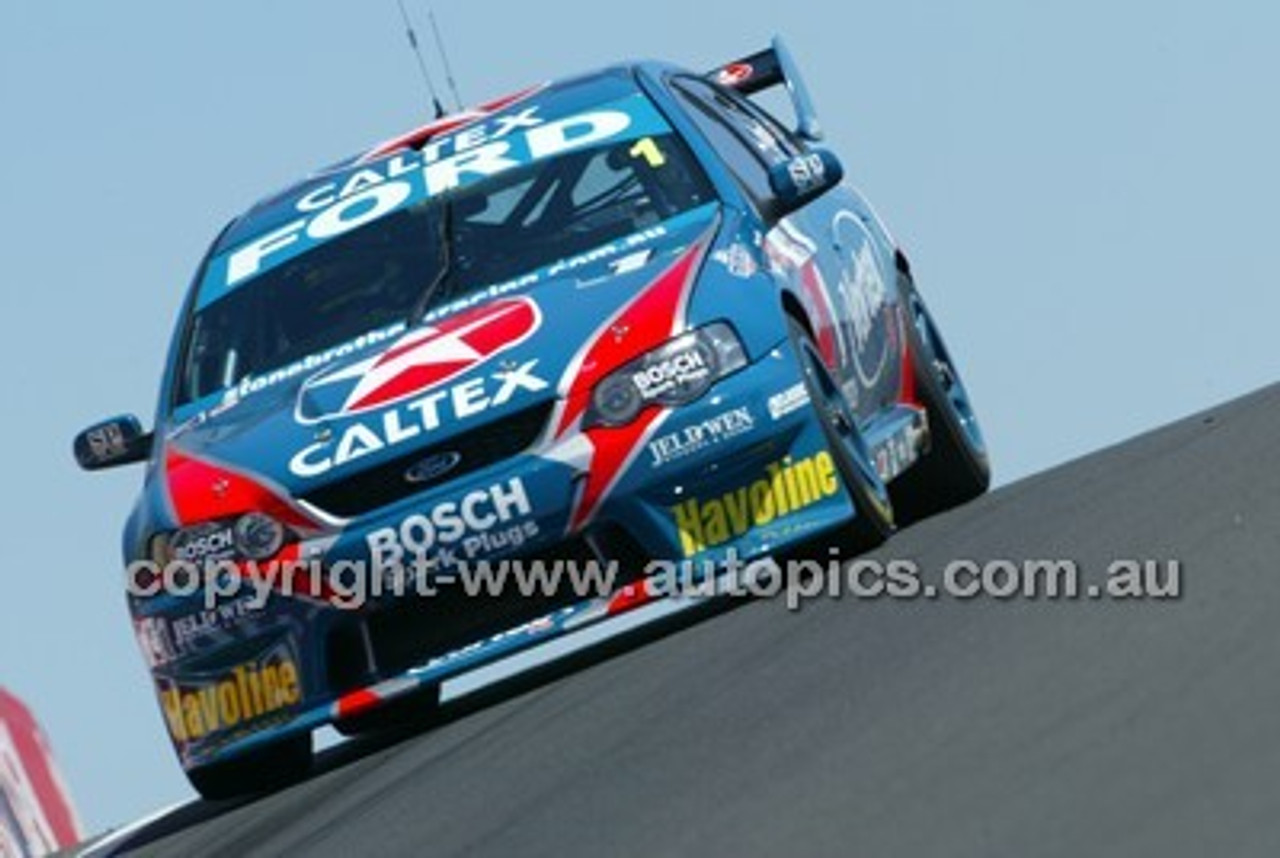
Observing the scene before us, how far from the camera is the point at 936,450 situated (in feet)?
37.7

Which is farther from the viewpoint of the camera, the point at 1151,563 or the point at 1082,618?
the point at 1151,563

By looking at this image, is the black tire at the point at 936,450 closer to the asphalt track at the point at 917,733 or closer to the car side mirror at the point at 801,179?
the car side mirror at the point at 801,179

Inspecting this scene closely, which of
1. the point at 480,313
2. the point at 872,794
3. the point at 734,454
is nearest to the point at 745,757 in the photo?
the point at 872,794

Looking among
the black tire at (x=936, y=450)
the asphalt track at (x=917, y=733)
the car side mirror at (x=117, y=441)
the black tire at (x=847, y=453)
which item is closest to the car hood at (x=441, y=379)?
the black tire at (x=847, y=453)

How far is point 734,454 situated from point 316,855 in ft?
6.79

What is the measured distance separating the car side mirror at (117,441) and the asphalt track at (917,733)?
0.99 m

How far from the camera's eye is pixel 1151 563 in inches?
297

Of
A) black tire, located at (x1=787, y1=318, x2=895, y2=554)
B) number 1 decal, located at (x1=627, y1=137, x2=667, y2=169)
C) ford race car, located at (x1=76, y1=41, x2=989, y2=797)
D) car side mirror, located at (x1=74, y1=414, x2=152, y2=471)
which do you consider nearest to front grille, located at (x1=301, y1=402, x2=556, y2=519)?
ford race car, located at (x1=76, y1=41, x2=989, y2=797)

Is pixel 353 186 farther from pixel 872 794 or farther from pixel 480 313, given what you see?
pixel 872 794

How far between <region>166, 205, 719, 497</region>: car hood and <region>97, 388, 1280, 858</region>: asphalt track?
0.67m

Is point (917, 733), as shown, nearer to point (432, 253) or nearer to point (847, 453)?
point (847, 453)

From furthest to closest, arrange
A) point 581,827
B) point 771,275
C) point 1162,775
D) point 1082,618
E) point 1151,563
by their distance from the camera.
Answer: point 771,275, point 1151,563, point 1082,618, point 581,827, point 1162,775

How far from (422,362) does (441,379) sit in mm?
134

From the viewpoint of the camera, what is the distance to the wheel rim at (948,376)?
11.7 meters
